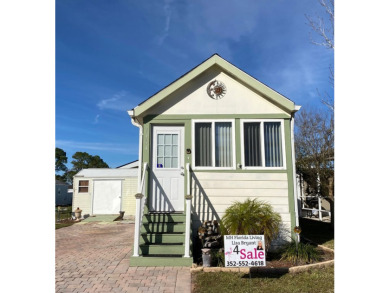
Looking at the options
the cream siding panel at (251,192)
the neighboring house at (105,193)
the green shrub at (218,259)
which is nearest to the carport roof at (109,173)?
the neighboring house at (105,193)

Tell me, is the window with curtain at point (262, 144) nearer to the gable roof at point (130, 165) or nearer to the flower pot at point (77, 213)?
the flower pot at point (77, 213)

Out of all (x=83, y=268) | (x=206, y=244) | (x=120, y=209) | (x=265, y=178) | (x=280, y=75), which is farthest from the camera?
(x=120, y=209)

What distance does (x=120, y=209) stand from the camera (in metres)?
16.7

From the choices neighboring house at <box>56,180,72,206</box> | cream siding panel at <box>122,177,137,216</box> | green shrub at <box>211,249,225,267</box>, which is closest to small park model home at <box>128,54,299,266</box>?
green shrub at <box>211,249,225,267</box>

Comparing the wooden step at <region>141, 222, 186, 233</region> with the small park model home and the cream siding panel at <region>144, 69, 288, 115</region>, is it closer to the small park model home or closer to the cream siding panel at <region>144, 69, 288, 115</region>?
the small park model home

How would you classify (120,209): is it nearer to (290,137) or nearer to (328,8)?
(290,137)

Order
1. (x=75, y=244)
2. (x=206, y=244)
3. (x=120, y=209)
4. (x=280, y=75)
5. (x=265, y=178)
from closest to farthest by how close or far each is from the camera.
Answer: (x=206, y=244)
(x=265, y=178)
(x=75, y=244)
(x=280, y=75)
(x=120, y=209)

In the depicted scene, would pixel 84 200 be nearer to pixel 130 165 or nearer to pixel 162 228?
pixel 130 165

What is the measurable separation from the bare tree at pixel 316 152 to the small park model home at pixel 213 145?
1030cm

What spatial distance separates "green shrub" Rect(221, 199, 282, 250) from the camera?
5629 mm
